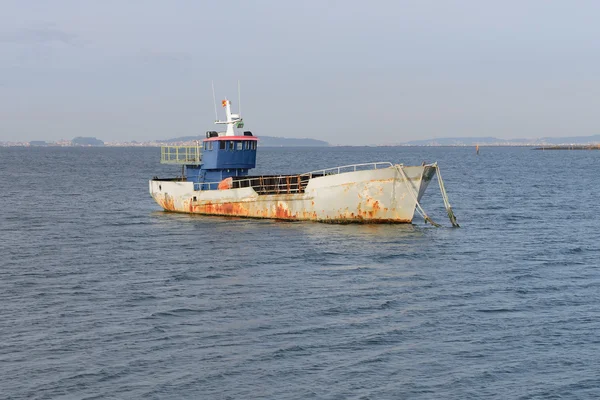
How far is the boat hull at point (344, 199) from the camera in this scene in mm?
39250

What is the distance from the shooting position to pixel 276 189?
45.2 m

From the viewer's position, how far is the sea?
16.8 metres

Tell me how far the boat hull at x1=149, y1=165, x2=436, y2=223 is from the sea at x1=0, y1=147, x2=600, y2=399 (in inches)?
36.7

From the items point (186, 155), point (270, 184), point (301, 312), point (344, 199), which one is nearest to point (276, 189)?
point (270, 184)

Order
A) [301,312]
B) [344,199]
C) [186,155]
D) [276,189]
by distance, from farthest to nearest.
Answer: [186,155]
[276,189]
[344,199]
[301,312]

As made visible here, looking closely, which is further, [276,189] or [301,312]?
[276,189]

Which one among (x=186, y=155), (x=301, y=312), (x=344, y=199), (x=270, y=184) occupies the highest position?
(x=186, y=155)

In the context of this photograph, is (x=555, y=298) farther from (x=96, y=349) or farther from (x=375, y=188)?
(x=375, y=188)

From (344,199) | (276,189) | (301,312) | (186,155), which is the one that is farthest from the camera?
(186,155)

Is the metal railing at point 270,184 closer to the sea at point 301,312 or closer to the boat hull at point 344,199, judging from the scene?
the boat hull at point 344,199

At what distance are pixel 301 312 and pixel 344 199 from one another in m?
18.8

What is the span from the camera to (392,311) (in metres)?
22.6

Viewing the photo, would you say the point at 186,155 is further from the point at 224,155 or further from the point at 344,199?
the point at 344,199

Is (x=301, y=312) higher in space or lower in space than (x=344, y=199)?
lower
